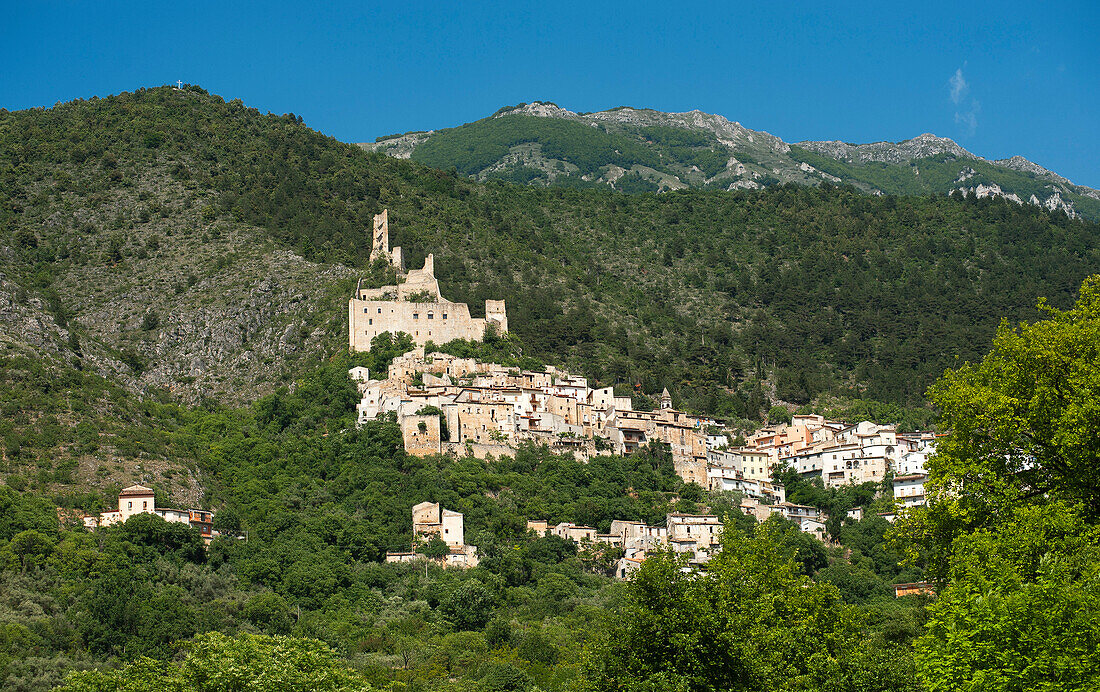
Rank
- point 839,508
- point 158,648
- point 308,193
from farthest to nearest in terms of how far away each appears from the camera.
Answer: point 308,193 → point 839,508 → point 158,648

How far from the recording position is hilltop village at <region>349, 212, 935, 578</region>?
266 ft

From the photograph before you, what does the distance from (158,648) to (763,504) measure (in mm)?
44474

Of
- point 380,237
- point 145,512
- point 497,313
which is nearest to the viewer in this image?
point 145,512

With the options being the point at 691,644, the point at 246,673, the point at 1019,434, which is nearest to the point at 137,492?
the point at 246,673

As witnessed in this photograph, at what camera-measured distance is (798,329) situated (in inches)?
5812

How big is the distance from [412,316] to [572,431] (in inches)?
693

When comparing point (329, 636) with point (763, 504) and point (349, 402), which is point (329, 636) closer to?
point (349, 402)

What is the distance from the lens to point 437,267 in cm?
13138

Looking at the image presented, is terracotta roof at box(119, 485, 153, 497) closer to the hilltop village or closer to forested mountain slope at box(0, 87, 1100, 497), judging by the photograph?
forested mountain slope at box(0, 87, 1100, 497)

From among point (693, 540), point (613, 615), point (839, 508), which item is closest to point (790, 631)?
point (613, 615)

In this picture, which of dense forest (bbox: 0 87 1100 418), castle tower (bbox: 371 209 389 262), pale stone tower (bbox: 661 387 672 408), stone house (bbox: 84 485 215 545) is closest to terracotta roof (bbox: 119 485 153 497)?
stone house (bbox: 84 485 215 545)

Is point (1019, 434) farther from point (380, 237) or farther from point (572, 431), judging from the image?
point (380, 237)

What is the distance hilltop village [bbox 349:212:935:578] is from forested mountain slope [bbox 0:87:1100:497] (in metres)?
7.97

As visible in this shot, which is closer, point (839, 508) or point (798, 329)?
point (839, 508)
